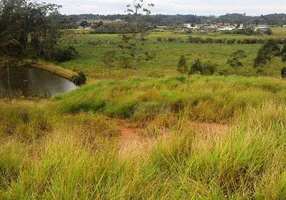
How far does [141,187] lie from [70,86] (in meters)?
26.6

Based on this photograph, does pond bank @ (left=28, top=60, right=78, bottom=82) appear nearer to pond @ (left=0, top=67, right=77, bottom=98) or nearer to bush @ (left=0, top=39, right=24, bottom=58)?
pond @ (left=0, top=67, right=77, bottom=98)

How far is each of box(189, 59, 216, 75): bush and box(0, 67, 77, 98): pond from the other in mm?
10503

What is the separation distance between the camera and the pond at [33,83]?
83.6 ft

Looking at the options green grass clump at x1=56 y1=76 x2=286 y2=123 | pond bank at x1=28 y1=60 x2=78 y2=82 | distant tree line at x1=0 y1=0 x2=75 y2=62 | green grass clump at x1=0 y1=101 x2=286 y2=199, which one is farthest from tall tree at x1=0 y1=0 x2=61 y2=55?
green grass clump at x1=0 y1=101 x2=286 y2=199

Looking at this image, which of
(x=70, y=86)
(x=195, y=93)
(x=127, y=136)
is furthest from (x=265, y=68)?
(x=127, y=136)

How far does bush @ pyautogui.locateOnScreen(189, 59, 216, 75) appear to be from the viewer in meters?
28.0

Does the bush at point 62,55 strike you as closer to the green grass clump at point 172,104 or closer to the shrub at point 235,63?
the shrub at point 235,63

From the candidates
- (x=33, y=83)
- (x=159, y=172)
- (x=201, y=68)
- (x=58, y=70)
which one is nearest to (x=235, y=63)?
(x=201, y=68)

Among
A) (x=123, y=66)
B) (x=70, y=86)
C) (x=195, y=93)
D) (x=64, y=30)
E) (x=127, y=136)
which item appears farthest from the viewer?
(x=64, y=30)

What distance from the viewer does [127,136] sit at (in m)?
6.75

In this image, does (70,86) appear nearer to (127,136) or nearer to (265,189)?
(127,136)

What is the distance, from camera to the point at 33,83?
96.6 feet

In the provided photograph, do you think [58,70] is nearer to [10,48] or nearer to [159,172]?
[10,48]

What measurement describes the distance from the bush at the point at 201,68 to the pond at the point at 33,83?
34.5 feet
